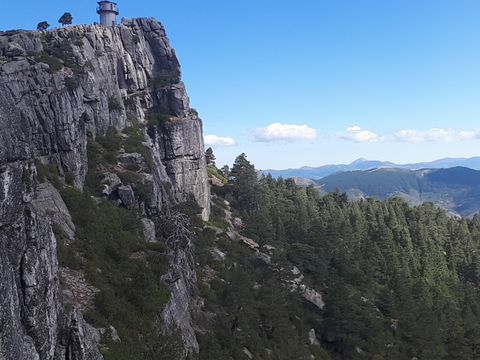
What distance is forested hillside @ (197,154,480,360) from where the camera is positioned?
4922 cm

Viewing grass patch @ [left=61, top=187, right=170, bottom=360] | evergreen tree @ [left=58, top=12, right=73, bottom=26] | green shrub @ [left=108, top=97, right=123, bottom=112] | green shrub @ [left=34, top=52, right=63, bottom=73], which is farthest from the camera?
evergreen tree @ [left=58, top=12, right=73, bottom=26]

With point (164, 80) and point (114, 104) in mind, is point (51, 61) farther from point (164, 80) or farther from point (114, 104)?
point (164, 80)

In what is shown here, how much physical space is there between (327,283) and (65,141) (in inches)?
1890

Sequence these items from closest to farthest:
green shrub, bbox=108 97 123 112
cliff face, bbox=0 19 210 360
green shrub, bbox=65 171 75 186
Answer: cliff face, bbox=0 19 210 360
green shrub, bbox=65 171 75 186
green shrub, bbox=108 97 123 112

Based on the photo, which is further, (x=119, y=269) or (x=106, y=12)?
(x=106, y=12)

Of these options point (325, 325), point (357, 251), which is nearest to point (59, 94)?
point (325, 325)

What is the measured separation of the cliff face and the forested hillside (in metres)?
7.44

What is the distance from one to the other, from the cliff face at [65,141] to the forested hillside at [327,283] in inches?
293

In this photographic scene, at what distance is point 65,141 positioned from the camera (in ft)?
156

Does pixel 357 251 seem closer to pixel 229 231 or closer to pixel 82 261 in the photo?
pixel 229 231

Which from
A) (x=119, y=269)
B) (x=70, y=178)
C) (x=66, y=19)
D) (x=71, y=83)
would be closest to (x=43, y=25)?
(x=66, y=19)

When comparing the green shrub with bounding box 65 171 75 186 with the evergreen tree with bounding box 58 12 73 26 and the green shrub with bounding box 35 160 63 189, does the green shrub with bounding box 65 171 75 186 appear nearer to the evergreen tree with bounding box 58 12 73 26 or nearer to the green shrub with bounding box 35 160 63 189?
the green shrub with bounding box 35 160 63 189

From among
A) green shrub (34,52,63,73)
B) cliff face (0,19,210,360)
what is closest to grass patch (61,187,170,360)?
cliff face (0,19,210,360)

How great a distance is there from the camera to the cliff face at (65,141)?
64.5 feet
